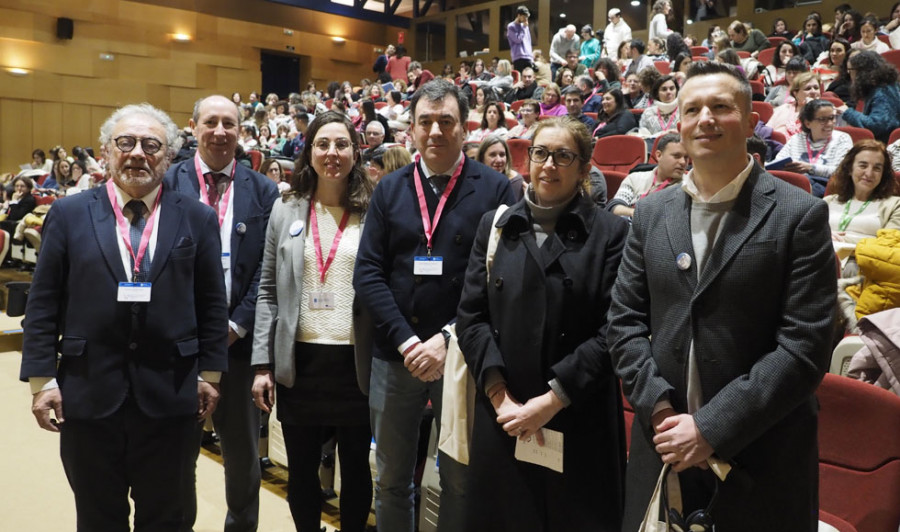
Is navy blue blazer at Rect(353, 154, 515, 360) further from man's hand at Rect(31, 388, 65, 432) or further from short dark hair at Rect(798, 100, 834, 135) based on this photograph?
short dark hair at Rect(798, 100, 834, 135)

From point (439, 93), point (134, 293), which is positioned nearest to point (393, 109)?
point (439, 93)

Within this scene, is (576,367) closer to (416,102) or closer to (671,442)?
(671,442)

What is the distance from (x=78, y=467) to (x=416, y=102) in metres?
1.24

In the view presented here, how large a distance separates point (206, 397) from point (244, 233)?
527mm

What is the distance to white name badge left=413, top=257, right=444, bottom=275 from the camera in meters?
1.82

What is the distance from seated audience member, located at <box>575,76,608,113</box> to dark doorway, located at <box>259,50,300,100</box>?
10.8 metres

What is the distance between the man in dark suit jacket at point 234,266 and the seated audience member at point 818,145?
11.1ft

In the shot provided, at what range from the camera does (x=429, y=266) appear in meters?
1.82

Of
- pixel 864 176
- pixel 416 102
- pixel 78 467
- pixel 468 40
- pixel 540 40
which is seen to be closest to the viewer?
pixel 78 467

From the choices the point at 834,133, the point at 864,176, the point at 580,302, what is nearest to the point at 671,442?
the point at 580,302

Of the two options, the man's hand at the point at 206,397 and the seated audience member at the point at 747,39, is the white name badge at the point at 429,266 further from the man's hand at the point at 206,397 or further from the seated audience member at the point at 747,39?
the seated audience member at the point at 747,39

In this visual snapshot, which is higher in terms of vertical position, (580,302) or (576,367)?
(580,302)

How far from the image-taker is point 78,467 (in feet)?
5.30

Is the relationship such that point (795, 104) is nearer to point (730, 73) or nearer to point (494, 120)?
point (494, 120)
